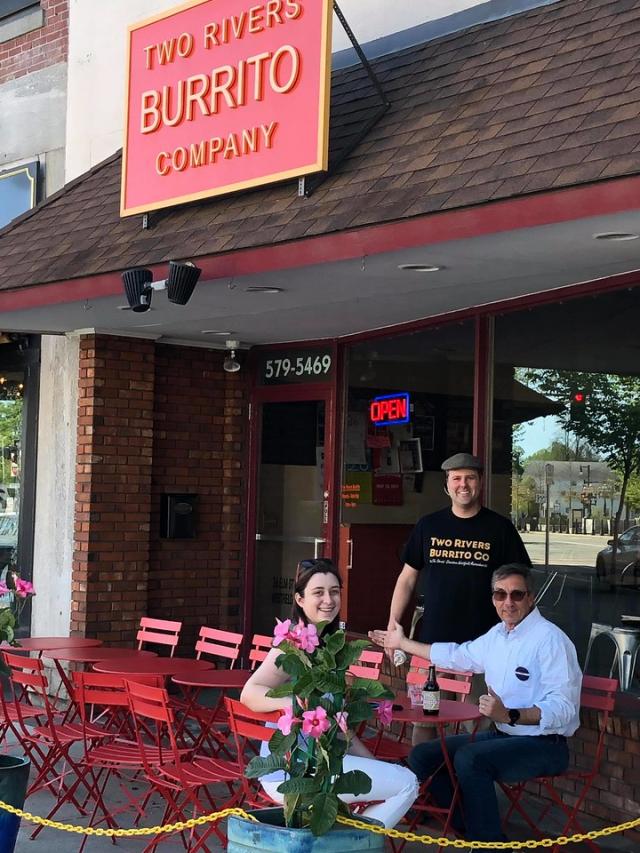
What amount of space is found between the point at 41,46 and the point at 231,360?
3.63 m

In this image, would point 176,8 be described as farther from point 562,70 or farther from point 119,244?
point 562,70

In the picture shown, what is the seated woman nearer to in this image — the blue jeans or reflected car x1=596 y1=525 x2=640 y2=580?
the blue jeans


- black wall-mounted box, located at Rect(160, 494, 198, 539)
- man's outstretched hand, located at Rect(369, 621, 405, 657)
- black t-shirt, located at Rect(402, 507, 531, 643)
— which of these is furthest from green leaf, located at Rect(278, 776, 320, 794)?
black wall-mounted box, located at Rect(160, 494, 198, 539)

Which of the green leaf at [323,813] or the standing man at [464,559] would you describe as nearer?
the green leaf at [323,813]

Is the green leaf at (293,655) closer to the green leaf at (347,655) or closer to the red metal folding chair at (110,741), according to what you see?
the green leaf at (347,655)

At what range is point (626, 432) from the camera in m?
6.91

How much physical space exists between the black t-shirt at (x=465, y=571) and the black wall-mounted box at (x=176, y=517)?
3747 mm

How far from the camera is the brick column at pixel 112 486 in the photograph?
9430 mm

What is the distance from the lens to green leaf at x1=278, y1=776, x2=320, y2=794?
13.1ft

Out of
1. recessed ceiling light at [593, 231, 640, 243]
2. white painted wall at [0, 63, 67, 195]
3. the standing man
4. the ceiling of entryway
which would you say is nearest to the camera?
recessed ceiling light at [593, 231, 640, 243]

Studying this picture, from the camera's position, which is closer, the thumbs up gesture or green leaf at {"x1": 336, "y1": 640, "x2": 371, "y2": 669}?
green leaf at {"x1": 336, "y1": 640, "x2": 371, "y2": 669}

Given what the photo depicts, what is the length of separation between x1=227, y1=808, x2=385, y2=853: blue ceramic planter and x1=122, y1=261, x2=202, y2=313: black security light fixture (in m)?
3.29

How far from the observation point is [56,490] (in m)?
9.84

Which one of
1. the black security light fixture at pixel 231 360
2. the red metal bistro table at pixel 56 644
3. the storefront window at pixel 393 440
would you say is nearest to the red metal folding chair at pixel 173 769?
the red metal bistro table at pixel 56 644
